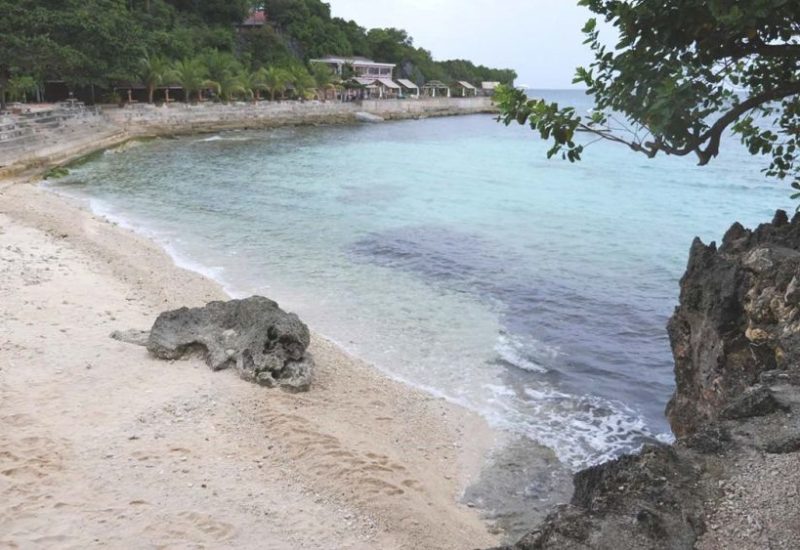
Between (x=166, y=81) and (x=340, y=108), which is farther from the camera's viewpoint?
(x=340, y=108)

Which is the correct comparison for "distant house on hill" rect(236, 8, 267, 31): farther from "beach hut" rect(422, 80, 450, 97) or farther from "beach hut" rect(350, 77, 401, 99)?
"beach hut" rect(422, 80, 450, 97)

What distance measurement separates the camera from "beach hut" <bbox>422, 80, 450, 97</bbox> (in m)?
117

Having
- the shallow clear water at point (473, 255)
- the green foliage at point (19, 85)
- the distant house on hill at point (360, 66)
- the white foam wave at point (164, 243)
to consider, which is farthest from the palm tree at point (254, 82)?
the white foam wave at point (164, 243)

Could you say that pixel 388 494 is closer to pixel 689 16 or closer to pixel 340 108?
pixel 689 16

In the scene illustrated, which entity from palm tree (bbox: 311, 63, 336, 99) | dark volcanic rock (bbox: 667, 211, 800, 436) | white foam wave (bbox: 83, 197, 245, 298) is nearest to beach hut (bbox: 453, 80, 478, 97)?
palm tree (bbox: 311, 63, 336, 99)

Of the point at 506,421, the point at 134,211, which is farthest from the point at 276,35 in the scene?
the point at 506,421

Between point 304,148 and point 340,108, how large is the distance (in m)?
33.6

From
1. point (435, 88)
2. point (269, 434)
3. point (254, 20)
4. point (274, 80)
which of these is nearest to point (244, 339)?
point (269, 434)

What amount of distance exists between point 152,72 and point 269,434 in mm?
56789

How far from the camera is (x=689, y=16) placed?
216 inches

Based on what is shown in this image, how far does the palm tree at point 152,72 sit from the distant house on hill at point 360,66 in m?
35.3

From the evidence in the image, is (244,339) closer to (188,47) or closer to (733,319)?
(733,319)

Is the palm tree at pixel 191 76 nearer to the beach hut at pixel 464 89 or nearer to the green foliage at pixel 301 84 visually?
the green foliage at pixel 301 84

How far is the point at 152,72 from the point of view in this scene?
188ft
